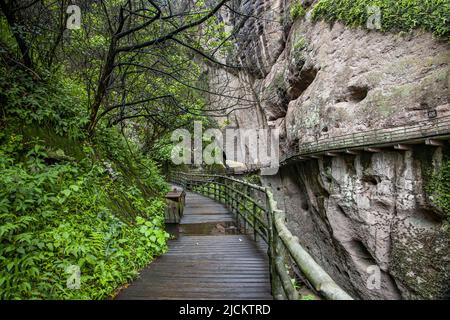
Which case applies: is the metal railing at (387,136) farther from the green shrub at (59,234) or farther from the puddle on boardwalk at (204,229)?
the green shrub at (59,234)

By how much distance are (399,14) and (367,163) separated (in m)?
8.05

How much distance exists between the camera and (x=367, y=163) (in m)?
11.7

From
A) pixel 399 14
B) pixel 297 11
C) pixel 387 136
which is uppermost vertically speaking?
pixel 297 11

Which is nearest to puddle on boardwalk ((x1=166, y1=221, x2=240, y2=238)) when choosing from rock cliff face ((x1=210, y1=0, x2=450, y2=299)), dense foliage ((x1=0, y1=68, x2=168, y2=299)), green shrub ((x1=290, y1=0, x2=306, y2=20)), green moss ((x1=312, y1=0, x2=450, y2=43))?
dense foliage ((x1=0, y1=68, x2=168, y2=299))

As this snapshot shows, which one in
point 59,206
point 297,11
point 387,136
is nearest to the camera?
point 59,206

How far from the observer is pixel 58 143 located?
5.08 m

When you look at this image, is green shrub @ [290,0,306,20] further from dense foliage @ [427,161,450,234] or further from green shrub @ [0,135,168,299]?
green shrub @ [0,135,168,299]

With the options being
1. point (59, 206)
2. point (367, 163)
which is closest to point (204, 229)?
point (59, 206)

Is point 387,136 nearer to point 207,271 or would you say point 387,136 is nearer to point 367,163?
point 367,163

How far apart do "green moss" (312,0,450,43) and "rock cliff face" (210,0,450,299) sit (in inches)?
16.1

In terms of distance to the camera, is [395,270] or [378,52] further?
[378,52]
